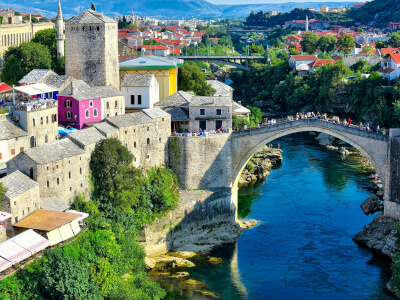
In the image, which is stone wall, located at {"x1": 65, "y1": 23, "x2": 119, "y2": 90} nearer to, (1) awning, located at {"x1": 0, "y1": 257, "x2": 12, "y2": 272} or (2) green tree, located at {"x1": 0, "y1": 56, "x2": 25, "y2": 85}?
(2) green tree, located at {"x1": 0, "y1": 56, "x2": 25, "y2": 85}

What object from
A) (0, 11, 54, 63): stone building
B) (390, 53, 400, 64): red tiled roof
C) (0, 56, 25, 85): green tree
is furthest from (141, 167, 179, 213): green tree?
(390, 53, 400, 64): red tiled roof

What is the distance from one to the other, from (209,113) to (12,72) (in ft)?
52.5

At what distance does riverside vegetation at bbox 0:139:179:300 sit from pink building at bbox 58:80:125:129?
5.51 metres

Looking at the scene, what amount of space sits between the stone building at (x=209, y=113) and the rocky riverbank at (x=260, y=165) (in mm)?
9099

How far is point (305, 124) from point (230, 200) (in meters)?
7.10

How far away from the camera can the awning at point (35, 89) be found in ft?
146

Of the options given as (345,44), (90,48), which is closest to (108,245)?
(90,48)

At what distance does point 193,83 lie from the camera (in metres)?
59.1

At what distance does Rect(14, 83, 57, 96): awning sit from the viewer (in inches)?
1757

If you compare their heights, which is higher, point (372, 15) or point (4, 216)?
point (372, 15)

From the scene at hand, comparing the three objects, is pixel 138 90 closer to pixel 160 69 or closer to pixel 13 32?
pixel 160 69

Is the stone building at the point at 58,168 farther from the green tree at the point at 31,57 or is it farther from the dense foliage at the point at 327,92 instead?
the dense foliage at the point at 327,92

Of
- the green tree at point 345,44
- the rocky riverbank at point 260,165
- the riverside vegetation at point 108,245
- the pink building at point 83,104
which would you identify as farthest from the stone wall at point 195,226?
the green tree at point 345,44

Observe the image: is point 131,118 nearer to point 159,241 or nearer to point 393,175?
point 159,241
